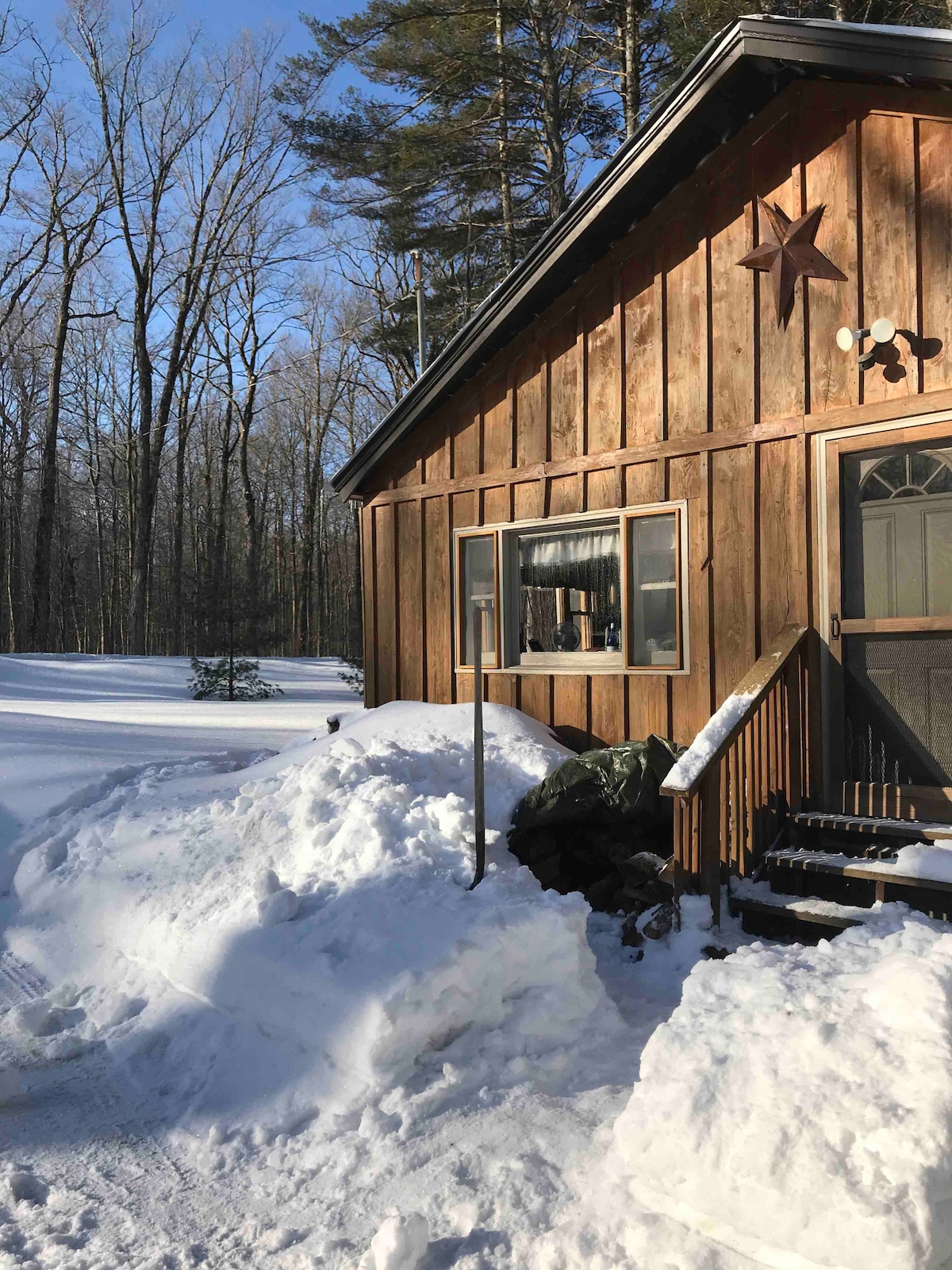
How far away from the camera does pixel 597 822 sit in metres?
6.18

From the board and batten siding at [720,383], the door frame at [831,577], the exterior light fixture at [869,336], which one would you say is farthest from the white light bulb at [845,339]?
the door frame at [831,577]

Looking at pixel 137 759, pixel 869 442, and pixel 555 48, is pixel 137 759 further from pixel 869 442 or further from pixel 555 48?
pixel 555 48

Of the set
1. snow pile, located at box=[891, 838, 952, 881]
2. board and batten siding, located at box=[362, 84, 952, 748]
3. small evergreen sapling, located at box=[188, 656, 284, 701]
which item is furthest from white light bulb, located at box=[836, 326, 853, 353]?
small evergreen sapling, located at box=[188, 656, 284, 701]

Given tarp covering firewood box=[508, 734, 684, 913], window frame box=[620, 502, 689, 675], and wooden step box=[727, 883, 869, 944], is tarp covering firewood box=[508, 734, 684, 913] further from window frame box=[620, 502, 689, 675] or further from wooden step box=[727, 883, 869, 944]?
window frame box=[620, 502, 689, 675]

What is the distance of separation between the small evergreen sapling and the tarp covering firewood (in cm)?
1240

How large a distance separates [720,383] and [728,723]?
2629mm

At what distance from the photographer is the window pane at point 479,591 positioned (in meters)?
8.13

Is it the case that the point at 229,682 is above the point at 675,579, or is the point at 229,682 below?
below

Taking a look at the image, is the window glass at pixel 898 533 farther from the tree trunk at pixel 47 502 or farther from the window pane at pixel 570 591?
the tree trunk at pixel 47 502

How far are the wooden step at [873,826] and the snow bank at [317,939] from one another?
1.69m

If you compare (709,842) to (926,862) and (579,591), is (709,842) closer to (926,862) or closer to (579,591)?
(926,862)

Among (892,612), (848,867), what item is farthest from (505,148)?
(848,867)

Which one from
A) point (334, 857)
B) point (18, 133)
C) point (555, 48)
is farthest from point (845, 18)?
point (18, 133)

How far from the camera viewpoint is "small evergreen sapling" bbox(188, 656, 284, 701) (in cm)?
1766
